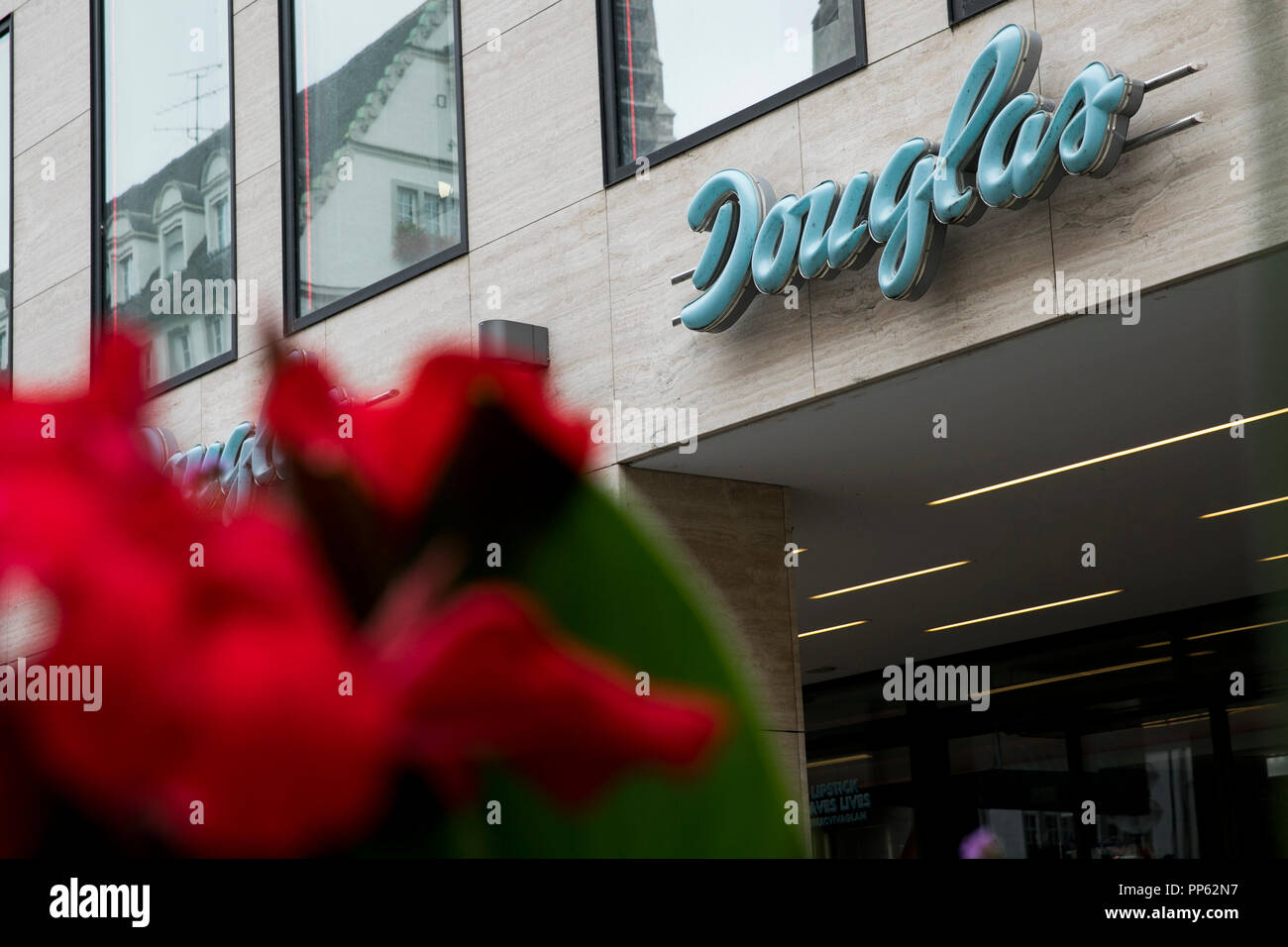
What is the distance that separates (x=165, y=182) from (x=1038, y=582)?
9.39m

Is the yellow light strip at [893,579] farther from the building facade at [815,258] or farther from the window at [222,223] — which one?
the window at [222,223]

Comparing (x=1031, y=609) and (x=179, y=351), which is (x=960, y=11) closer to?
(x=179, y=351)

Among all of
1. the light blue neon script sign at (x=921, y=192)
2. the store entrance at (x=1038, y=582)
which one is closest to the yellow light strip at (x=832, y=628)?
the store entrance at (x=1038, y=582)

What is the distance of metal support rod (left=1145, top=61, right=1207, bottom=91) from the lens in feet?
14.5

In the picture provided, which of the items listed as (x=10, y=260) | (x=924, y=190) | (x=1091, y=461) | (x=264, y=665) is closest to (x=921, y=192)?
(x=924, y=190)

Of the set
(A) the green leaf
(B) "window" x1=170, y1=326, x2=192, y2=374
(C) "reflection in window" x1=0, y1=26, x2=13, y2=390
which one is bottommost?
Answer: (A) the green leaf

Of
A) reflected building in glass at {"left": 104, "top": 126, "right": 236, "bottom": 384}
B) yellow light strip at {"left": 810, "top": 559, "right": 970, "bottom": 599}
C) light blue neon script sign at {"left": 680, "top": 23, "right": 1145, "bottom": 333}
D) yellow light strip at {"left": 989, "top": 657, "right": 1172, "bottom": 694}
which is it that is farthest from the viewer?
yellow light strip at {"left": 989, "top": 657, "right": 1172, "bottom": 694}

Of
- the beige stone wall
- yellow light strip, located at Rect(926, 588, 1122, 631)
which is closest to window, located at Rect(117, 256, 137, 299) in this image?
the beige stone wall

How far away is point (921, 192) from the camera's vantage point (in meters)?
5.09

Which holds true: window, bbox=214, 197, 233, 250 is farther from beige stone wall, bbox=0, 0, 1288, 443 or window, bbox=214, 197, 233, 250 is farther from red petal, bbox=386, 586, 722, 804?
beige stone wall, bbox=0, 0, 1288, 443

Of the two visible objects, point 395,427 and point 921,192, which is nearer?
point 395,427

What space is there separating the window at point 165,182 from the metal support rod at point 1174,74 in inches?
157

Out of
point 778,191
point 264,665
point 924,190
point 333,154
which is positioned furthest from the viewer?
point 778,191

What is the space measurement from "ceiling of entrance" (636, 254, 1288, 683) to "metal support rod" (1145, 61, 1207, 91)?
567mm
